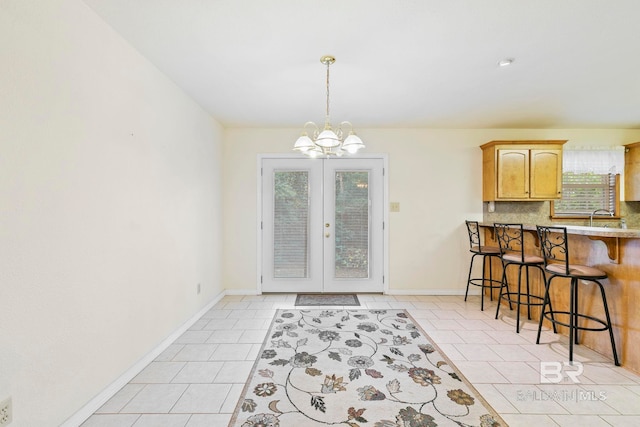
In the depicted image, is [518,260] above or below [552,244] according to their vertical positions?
below

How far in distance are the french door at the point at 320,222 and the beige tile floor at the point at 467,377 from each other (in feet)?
3.78

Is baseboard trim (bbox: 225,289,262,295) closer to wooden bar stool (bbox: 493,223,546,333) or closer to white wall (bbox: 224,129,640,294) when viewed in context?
white wall (bbox: 224,129,640,294)

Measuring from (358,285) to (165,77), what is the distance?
350cm

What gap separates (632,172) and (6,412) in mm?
6680

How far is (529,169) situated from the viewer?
410 centimetres

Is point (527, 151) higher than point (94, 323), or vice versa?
point (527, 151)

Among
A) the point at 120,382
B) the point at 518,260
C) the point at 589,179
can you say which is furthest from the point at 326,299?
the point at 589,179

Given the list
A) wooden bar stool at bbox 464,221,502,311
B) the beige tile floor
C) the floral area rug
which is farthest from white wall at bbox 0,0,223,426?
wooden bar stool at bbox 464,221,502,311

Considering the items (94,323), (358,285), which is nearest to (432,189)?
(358,285)

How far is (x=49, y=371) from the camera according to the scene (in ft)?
5.13

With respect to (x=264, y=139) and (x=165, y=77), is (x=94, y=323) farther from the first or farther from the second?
(x=264, y=139)

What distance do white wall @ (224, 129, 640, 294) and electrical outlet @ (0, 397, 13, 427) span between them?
3.09 meters

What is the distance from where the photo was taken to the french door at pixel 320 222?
445 cm

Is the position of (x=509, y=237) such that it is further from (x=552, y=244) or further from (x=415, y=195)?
(x=415, y=195)
